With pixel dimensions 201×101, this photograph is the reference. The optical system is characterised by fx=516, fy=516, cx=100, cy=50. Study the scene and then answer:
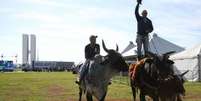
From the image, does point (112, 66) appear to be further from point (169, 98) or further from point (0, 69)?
point (0, 69)

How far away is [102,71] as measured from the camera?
48.9 feet

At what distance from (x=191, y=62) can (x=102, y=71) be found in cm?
2790

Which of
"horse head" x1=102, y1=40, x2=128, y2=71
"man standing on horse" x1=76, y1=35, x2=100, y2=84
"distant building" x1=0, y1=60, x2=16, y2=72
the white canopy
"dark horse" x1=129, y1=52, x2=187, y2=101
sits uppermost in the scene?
"distant building" x1=0, y1=60, x2=16, y2=72

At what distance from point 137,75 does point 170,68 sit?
2111 millimetres

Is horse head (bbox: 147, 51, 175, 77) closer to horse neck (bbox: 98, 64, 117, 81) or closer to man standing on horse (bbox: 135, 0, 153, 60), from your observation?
horse neck (bbox: 98, 64, 117, 81)

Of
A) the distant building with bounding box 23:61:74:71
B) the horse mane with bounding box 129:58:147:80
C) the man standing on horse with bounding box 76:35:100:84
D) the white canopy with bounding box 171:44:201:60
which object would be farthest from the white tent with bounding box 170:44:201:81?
the distant building with bounding box 23:61:74:71

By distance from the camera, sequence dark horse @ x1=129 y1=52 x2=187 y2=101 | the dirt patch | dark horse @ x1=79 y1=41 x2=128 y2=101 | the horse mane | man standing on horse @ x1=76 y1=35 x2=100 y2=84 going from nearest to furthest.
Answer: dark horse @ x1=129 y1=52 x2=187 y2=101 < the horse mane < dark horse @ x1=79 y1=41 x2=128 y2=101 < man standing on horse @ x1=76 y1=35 x2=100 y2=84 < the dirt patch

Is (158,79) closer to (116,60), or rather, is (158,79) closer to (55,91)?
(116,60)

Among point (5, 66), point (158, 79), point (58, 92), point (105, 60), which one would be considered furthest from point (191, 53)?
point (5, 66)

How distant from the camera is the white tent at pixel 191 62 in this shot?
41156mm

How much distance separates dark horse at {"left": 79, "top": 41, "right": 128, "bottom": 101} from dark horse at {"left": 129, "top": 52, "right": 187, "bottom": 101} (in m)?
0.55

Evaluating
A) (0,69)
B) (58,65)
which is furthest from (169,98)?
(58,65)

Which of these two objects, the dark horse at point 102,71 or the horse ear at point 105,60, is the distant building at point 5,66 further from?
the horse ear at point 105,60

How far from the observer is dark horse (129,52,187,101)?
12.3m
